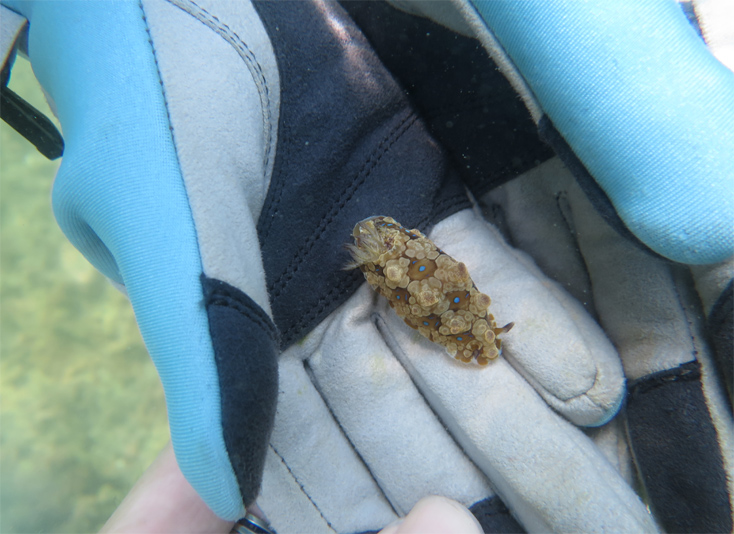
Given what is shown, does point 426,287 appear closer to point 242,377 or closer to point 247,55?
point 242,377

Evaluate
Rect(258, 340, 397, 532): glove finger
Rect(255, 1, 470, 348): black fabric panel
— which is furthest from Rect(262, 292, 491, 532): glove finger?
Rect(255, 1, 470, 348): black fabric panel

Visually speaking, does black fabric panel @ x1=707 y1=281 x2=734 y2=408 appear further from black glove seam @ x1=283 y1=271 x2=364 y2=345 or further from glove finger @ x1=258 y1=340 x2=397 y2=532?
glove finger @ x1=258 y1=340 x2=397 y2=532

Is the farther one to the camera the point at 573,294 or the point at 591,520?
the point at 573,294

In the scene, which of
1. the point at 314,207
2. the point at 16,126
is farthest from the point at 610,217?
the point at 16,126

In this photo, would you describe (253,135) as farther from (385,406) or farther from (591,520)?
(591,520)

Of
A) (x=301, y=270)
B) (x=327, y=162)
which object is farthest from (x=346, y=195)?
(x=301, y=270)

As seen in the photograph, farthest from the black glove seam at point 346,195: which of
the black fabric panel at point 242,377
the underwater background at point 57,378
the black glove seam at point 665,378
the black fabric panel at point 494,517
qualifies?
the underwater background at point 57,378

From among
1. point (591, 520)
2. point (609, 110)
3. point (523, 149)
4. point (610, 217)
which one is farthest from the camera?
point (523, 149)

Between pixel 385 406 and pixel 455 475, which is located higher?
pixel 385 406
